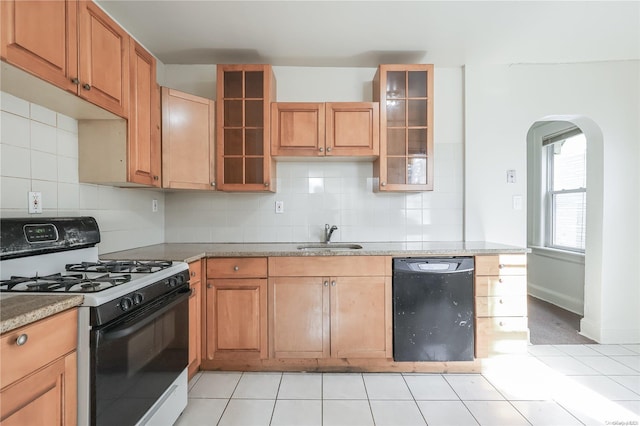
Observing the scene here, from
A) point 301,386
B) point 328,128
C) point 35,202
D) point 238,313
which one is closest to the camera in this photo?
point 35,202

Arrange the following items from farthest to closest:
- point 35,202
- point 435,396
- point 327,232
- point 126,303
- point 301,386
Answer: point 327,232 < point 301,386 < point 435,396 < point 35,202 < point 126,303

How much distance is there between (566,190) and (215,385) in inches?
169

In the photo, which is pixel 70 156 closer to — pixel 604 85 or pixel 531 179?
pixel 604 85

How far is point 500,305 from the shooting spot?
215 centimetres

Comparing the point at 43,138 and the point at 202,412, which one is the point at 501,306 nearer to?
the point at 202,412

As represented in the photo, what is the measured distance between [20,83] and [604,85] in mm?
4075

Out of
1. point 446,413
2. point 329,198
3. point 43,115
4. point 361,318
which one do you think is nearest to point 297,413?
point 361,318

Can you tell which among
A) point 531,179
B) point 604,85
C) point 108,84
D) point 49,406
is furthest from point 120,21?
point 531,179

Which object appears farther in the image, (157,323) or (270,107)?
(270,107)

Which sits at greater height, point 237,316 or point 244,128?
point 244,128

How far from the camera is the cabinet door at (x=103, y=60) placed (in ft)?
4.85

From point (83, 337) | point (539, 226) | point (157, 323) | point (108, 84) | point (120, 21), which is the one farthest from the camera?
point (539, 226)

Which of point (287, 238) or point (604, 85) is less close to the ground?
point (604, 85)

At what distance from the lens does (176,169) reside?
2.21 m
